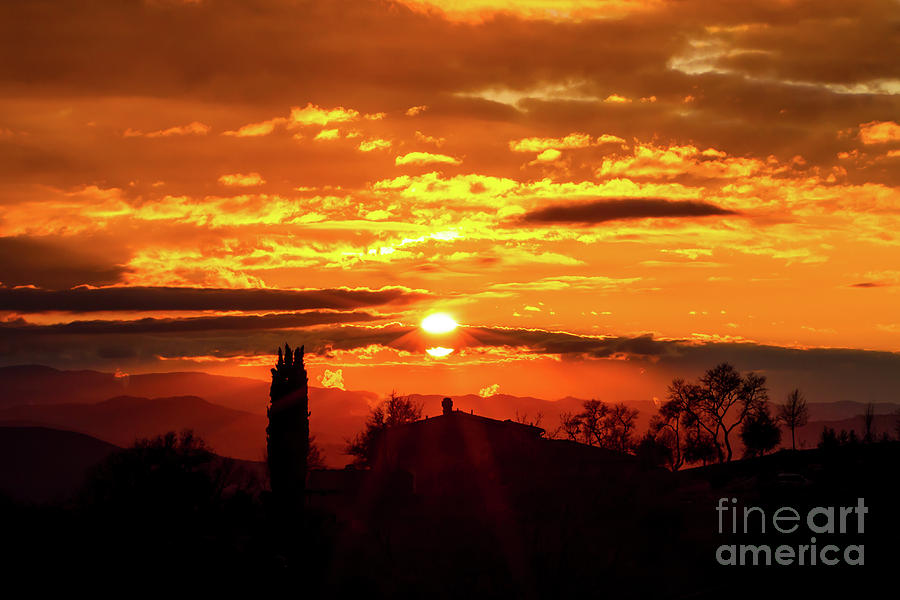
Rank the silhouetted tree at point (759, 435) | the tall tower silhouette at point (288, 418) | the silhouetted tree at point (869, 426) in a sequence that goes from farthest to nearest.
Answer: the silhouetted tree at point (759, 435) < the silhouetted tree at point (869, 426) < the tall tower silhouette at point (288, 418)

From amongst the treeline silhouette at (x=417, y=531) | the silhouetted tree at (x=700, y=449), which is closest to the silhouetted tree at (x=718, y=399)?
the silhouetted tree at (x=700, y=449)

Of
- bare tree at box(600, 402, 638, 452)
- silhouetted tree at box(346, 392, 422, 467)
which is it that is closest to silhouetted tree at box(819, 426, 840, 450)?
bare tree at box(600, 402, 638, 452)

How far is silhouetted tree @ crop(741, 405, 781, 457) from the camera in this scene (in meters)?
118

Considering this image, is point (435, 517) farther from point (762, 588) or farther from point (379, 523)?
point (762, 588)

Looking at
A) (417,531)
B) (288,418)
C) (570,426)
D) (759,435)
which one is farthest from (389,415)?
(417,531)

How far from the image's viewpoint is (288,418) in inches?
2539

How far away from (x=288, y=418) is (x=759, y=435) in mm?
75820

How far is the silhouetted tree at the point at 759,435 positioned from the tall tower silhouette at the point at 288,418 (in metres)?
72.8

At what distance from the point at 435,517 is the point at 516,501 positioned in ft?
19.2

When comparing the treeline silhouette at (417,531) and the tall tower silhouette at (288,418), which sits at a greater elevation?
the tall tower silhouette at (288,418)

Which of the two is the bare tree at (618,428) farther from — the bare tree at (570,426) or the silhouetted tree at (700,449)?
the silhouetted tree at (700,449)

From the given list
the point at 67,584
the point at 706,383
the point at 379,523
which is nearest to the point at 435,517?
the point at 379,523

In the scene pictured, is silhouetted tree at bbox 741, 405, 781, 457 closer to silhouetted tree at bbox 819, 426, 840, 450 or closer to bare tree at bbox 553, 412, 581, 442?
silhouetted tree at bbox 819, 426, 840, 450

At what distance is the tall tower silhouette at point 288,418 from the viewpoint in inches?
2454
